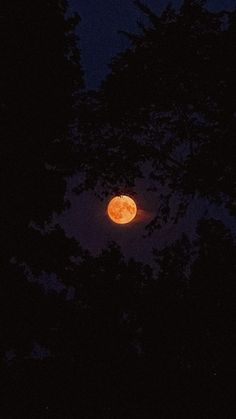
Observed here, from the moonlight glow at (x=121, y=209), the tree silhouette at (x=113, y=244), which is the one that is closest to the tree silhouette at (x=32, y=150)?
the tree silhouette at (x=113, y=244)

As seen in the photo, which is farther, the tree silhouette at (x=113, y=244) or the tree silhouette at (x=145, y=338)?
the tree silhouette at (x=145, y=338)

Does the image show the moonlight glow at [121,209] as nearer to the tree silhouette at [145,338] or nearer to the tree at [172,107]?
the tree silhouette at [145,338]

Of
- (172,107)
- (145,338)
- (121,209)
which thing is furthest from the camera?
(121,209)

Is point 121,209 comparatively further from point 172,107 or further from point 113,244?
point 172,107

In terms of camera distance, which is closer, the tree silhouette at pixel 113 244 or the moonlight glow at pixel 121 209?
the tree silhouette at pixel 113 244

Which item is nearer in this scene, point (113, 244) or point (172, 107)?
point (172, 107)

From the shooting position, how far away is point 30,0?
47.5ft

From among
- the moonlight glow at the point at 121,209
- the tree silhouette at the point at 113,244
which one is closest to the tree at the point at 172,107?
the tree silhouette at the point at 113,244

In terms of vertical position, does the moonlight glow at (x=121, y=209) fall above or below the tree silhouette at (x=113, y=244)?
above

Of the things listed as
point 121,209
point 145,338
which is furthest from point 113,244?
point 121,209

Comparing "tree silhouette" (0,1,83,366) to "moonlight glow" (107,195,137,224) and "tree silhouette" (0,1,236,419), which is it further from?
"moonlight glow" (107,195,137,224)

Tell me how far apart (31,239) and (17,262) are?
1.88 feet

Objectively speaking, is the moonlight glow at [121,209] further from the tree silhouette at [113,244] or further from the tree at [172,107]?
the tree at [172,107]

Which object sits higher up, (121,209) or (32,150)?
(121,209)
